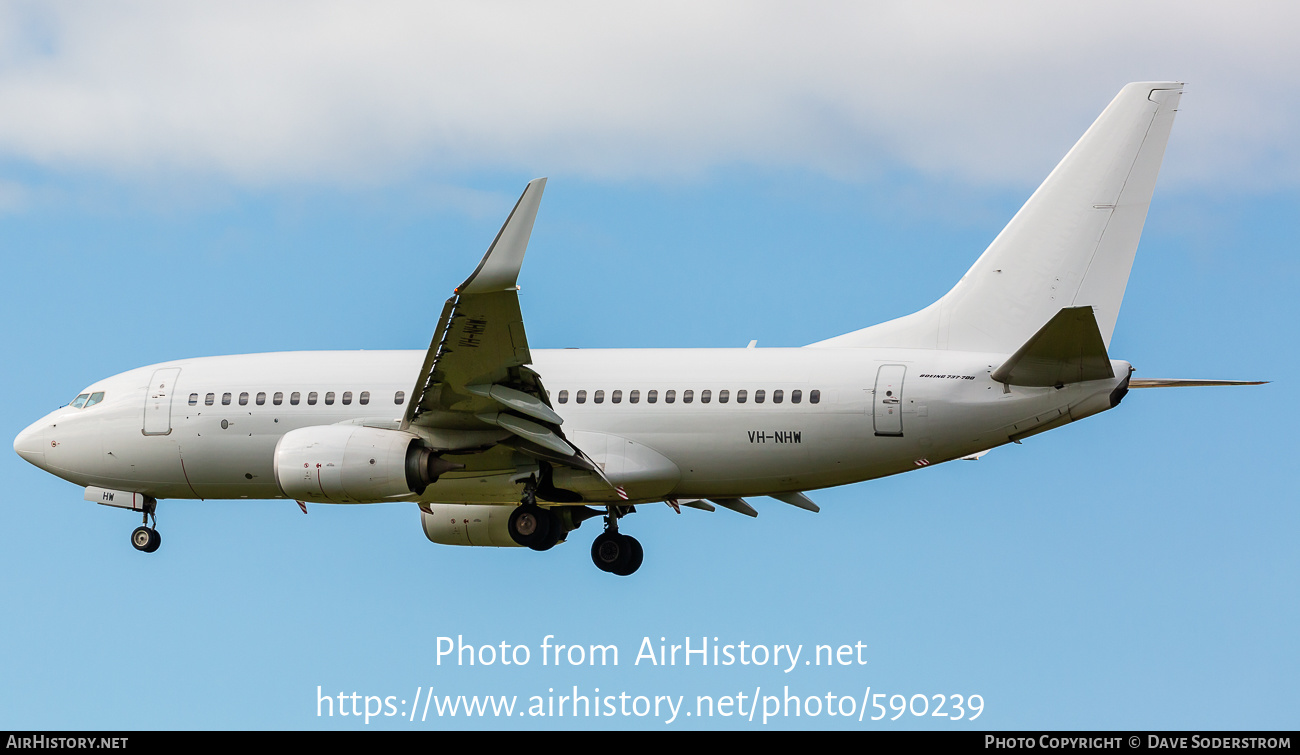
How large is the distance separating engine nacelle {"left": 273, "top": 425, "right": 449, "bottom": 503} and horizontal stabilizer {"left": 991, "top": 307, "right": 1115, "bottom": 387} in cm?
1008

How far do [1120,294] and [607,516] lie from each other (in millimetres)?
10902

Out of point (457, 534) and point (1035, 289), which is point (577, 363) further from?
point (1035, 289)

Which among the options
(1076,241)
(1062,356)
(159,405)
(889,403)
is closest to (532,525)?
(889,403)

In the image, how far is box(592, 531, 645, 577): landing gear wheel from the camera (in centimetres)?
3027

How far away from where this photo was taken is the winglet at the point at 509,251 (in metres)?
22.3

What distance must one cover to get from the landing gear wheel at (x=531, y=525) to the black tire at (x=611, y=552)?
2382mm

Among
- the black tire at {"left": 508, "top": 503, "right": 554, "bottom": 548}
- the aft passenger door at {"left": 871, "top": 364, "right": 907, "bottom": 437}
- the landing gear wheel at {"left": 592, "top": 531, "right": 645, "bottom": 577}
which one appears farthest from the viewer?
the landing gear wheel at {"left": 592, "top": 531, "right": 645, "bottom": 577}

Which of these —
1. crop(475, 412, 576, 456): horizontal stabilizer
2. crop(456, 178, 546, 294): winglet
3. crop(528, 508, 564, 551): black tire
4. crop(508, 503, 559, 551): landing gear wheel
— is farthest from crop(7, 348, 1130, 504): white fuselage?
crop(456, 178, 546, 294): winglet

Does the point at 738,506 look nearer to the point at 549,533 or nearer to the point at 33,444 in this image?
the point at 549,533

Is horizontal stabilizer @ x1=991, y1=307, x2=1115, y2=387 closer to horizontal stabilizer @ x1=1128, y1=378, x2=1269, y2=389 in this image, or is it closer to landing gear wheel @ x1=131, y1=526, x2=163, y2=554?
horizontal stabilizer @ x1=1128, y1=378, x2=1269, y2=389

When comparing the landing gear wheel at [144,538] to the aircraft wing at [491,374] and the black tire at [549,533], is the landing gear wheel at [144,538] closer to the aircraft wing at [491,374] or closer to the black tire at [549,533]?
the aircraft wing at [491,374]

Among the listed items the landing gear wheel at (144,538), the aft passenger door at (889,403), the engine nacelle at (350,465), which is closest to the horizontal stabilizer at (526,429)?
the engine nacelle at (350,465)

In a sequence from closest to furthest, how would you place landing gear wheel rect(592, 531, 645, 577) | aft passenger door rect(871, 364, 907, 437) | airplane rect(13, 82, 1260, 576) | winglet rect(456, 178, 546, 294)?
1. winglet rect(456, 178, 546, 294)
2. airplane rect(13, 82, 1260, 576)
3. aft passenger door rect(871, 364, 907, 437)
4. landing gear wheel rect(592, 531, 645, 577)
